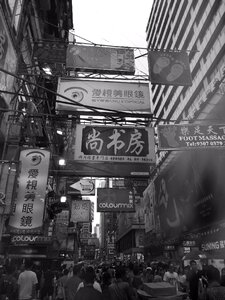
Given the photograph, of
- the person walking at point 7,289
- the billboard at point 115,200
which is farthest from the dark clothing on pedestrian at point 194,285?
the billboard at point 115,200

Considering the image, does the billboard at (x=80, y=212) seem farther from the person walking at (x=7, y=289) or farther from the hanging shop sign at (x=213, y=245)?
the person walking at (x=7, y=289)

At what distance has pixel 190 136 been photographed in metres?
8.48

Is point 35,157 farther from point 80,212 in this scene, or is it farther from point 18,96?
point 80,212

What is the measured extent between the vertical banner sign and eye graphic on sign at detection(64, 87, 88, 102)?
267 centimetres

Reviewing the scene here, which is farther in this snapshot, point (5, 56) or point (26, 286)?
point (26, 286)

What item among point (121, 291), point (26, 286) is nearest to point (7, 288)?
point (26, 286)

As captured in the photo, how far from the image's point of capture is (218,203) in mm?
11188

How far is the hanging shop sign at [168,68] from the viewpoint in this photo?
1066cm

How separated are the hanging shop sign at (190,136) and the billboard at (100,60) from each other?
4.25m

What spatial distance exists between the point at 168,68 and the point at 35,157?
22.0 feet

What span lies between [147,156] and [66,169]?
13.8 metres

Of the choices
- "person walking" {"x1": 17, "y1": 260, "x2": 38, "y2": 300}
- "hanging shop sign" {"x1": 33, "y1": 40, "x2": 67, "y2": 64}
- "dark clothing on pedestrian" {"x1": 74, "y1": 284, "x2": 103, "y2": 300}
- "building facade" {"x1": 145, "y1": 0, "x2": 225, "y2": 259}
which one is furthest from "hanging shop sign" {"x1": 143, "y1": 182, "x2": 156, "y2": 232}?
"dark clothing on pedestrian" {"x1": 74, "y1": 284, "x2": 103, "y2": 300}

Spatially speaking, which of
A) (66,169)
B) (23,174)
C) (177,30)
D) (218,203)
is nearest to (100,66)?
(23,174)

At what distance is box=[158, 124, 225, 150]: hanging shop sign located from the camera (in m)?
8.32
